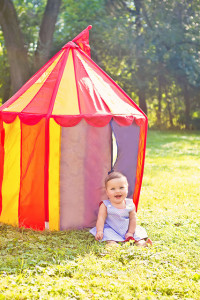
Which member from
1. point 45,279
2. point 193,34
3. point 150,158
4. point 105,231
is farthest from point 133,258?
point 193,34

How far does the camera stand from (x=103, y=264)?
4.07 meters

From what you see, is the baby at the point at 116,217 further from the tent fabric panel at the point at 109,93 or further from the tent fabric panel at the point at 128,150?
the tent fabric panel at the point at 109,93

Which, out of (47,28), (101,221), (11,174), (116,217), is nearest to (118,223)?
(116,217)

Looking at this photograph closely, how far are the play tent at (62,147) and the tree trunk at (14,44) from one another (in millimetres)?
9284

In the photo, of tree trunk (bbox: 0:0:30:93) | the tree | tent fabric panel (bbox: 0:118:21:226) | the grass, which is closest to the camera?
the grass

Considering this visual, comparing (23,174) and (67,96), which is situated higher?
(67,96)

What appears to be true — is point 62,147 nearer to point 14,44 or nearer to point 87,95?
point 87,95

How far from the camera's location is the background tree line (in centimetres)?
1814

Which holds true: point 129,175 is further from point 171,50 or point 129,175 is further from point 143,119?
point 171,50

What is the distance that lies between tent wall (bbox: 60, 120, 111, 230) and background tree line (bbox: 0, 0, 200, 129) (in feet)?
41.2

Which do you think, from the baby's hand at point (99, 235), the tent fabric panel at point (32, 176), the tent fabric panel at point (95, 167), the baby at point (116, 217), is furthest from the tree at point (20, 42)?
the baby's hand at point (99, 235)

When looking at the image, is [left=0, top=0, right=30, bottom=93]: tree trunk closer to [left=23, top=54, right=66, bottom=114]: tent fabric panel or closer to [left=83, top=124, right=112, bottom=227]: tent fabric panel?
[left=23, top=54, right=66, bottom=114]: tent fabric panel

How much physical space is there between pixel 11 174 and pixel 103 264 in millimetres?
1800


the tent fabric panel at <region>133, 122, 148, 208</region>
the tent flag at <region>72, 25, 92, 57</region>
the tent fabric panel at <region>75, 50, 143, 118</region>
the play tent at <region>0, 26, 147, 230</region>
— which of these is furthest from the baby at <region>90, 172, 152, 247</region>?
the tent flag at <region>72, 25, 92, 57</region>
